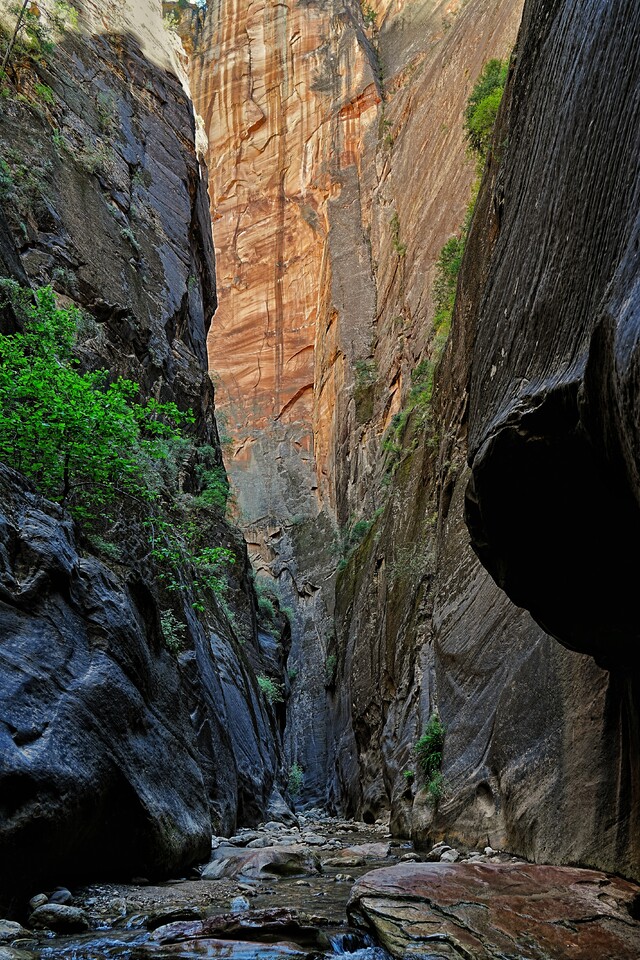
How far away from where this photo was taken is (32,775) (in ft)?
16.7

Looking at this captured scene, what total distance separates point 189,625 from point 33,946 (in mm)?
7574

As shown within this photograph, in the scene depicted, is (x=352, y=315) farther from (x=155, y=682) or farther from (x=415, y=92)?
(x=155, y=682)

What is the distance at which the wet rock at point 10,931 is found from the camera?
14.5 ft

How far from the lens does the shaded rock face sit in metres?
3.82

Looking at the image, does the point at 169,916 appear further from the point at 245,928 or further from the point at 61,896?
the point at 61,896

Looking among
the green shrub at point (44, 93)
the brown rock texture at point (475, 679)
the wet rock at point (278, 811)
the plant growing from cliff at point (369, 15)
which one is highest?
the plant growing from cliff at point (369, 15)

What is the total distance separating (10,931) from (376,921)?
2280mm

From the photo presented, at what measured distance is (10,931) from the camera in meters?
4.47

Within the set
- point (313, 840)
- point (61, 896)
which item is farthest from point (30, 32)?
point (313, 840)

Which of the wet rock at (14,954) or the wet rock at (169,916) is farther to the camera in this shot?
the wet rock at (169,916)

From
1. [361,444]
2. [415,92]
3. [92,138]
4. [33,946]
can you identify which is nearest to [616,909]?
[33,946]

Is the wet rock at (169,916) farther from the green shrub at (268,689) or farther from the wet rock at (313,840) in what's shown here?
the green shrub at (268,689)

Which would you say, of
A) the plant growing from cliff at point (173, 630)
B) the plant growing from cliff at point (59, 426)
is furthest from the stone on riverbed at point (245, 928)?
the plant growing from cliff at point (173, 630)

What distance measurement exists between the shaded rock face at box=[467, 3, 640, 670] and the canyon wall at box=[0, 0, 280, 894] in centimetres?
Answer: 378
